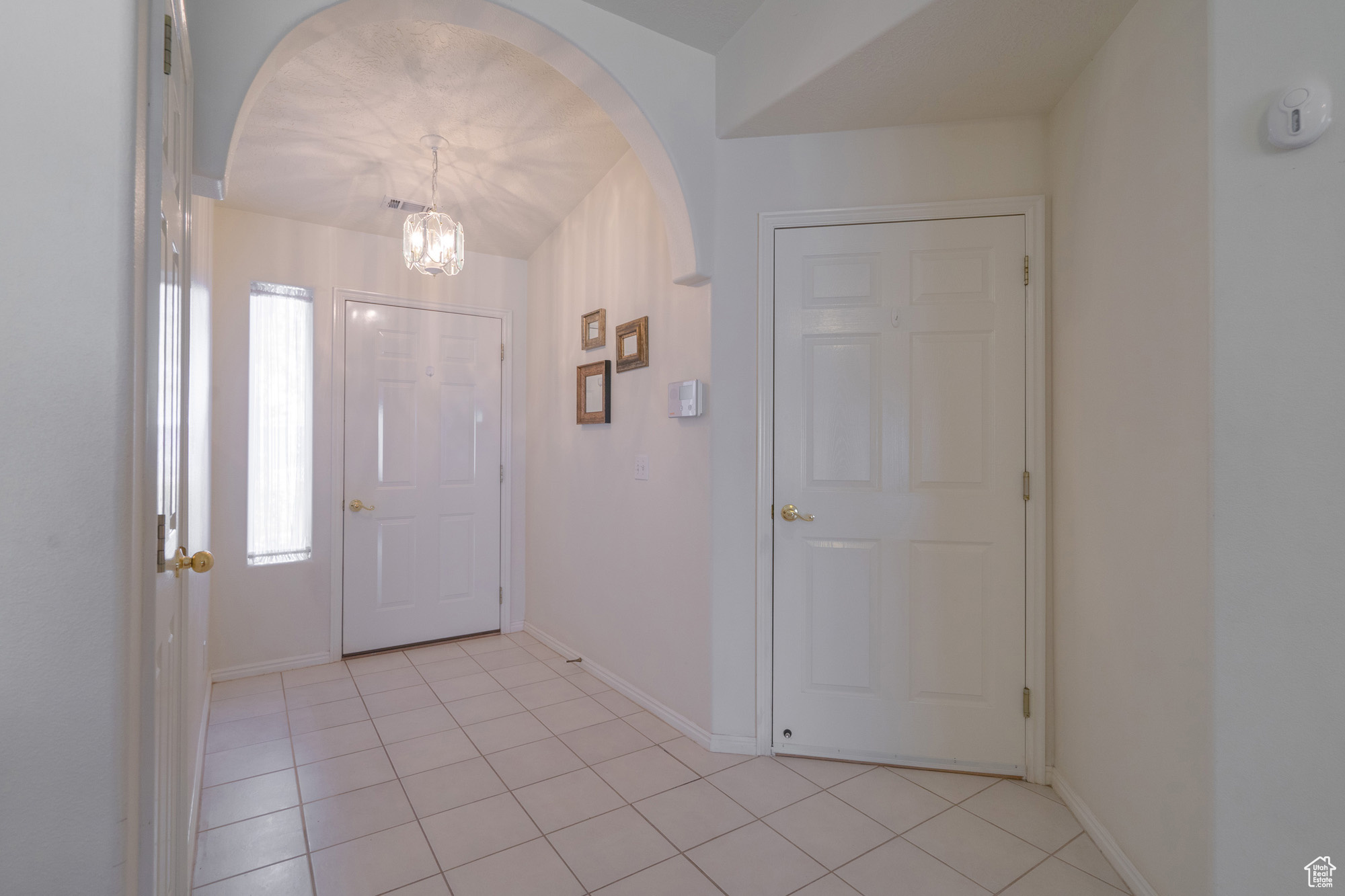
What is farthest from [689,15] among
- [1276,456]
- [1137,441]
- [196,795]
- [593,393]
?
[196,795]

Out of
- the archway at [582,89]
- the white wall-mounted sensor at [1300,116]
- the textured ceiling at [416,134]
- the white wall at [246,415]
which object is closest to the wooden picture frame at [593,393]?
the archway at [582,89]

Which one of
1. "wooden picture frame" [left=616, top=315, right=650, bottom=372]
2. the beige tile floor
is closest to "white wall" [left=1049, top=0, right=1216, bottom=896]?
the beige tile floor

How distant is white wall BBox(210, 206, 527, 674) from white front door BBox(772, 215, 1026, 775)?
255 centimetres

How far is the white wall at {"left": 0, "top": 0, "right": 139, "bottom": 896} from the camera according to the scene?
807mm

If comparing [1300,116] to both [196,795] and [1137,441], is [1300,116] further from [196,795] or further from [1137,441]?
[196,795]

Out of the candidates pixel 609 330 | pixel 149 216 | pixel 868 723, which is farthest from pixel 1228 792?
pixel 609 330

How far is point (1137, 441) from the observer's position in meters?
1.64

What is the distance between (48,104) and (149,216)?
17 cm

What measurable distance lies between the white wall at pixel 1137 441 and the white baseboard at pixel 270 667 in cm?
349

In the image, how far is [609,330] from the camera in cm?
316

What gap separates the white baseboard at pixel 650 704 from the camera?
2.38 metres

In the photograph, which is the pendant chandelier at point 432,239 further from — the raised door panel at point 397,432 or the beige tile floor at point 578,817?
the beige tile floor at point 578,817

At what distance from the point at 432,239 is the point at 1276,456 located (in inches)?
110

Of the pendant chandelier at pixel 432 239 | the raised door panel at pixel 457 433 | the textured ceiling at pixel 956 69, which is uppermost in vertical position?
the textured ceiling at pixel 956 69
